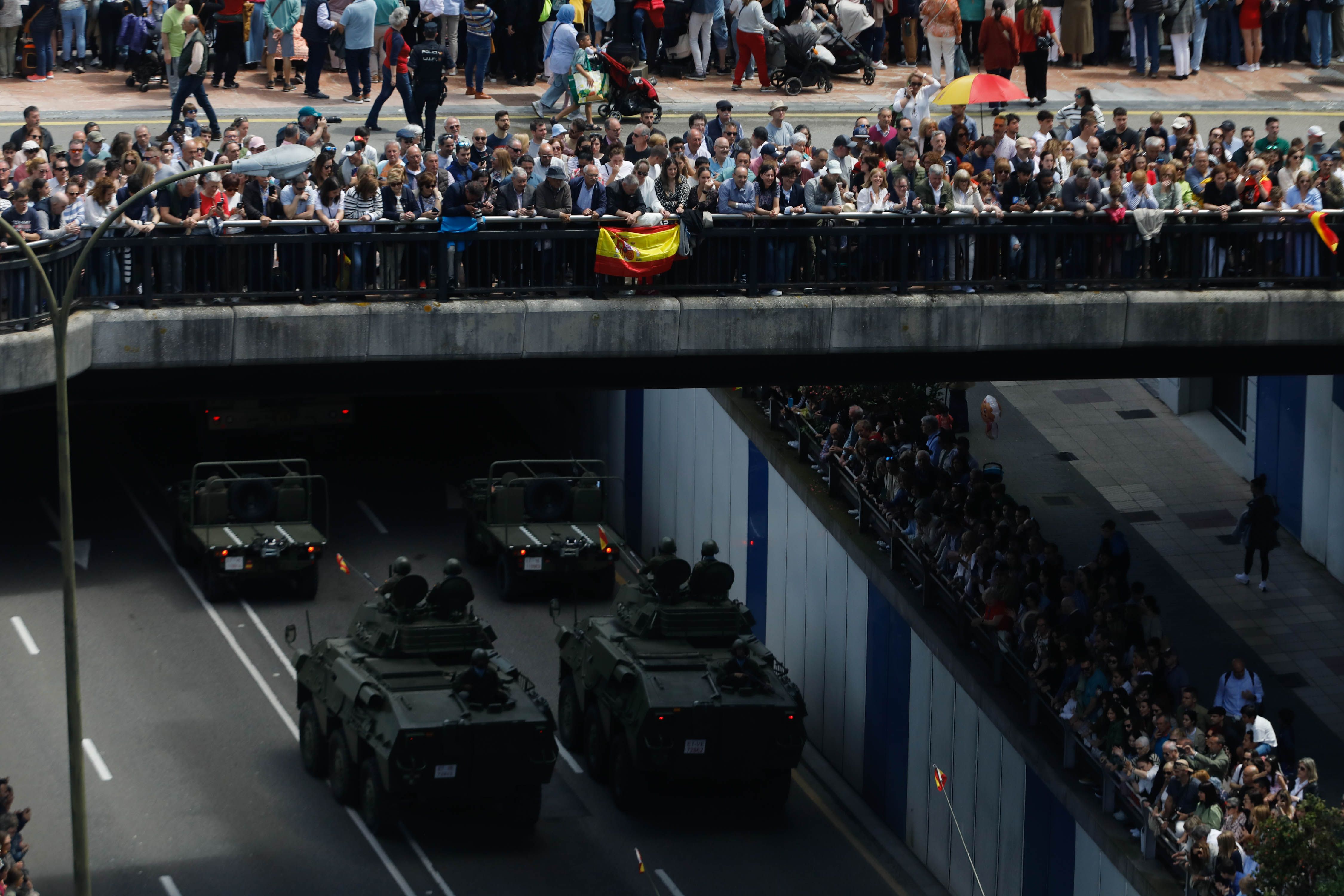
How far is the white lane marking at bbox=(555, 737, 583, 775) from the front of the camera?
3053 cm

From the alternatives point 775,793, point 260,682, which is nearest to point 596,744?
point 775,793

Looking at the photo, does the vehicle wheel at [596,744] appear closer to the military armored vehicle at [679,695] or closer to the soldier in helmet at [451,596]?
the military armored vehicle at [679,695]

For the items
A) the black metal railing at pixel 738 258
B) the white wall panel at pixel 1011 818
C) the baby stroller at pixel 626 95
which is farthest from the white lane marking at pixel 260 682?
the baby stroller at pixel 626 95

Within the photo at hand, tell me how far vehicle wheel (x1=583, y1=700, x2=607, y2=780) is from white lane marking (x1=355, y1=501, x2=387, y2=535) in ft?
28.2

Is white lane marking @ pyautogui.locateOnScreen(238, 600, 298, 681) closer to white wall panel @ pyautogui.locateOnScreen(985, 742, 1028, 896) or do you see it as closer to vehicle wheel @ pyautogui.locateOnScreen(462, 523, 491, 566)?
vehicle wheel @ pyautogui.locateOnScreen(462, 523, 491, 566)

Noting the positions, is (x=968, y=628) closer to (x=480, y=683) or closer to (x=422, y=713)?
(x=480, y=683)

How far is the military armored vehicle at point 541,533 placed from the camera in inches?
1380

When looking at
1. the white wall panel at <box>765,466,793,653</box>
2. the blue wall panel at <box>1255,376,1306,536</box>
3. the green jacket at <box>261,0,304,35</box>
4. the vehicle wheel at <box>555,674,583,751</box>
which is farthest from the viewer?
the green jacket at <box>261,0,304,35</box>

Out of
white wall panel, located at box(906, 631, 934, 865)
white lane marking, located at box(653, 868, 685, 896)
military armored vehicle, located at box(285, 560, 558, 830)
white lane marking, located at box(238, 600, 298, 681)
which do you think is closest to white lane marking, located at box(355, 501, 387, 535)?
white lane marking, located at box(238, 600, 298, 681)

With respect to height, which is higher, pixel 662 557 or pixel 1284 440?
pixel 1284 440

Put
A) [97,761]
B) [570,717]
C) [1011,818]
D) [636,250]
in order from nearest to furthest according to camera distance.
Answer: [636,250], [1011,818], [97,761], [570,717]

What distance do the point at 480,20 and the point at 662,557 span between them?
322 inches

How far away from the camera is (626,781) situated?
1136 inches

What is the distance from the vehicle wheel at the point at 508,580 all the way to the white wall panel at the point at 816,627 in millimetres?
5142
